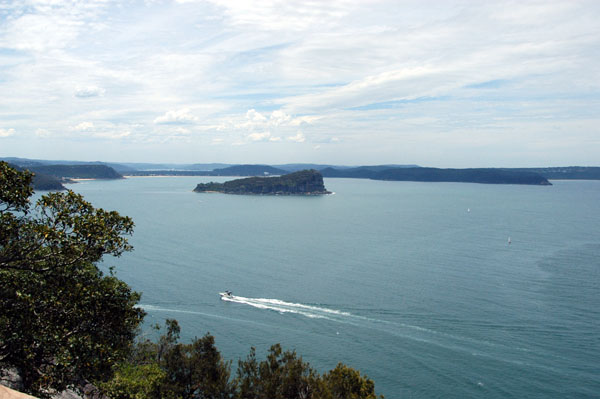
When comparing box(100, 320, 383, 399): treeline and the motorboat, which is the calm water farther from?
box(100, 320, 383, 399): treeline

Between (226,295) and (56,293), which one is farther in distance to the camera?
(226,295)

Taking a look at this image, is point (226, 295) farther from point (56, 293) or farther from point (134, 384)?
point (56, 293)

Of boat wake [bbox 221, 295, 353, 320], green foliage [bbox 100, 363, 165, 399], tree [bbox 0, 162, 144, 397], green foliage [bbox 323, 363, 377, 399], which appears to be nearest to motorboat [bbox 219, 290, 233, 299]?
boat wake [bbox 221, 295, 353, 320]

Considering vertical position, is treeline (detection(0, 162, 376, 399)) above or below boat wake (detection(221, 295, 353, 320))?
above

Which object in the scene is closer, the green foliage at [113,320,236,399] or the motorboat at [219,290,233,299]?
the green foliage at [113,320,236,399]

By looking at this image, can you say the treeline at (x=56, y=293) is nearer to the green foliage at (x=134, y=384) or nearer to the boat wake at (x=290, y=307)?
the green foliage at (x=134, y=384)

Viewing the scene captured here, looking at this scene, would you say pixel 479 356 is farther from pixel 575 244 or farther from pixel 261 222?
pixel 261 222

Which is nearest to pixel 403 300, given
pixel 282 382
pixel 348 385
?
pixel 282 382
